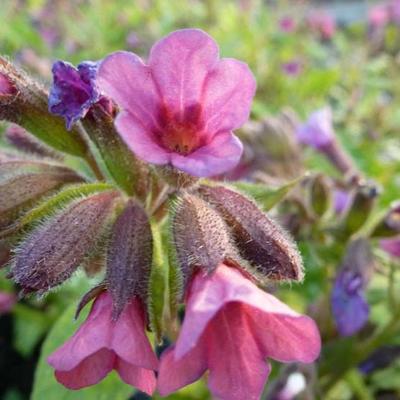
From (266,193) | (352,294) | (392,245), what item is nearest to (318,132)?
(392,245)

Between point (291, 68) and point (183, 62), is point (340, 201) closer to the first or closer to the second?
point (183, 62)

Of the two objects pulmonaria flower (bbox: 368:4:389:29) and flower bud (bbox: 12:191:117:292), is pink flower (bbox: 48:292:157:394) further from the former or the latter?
pulmonaria flower (bbox: 368:4:389:29)

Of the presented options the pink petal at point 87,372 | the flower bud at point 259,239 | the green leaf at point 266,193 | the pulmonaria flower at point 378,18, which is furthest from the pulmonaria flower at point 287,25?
the pink petal at point 87,372

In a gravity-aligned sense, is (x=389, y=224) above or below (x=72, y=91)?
below

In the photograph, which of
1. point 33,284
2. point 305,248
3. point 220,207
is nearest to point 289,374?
point 305,248

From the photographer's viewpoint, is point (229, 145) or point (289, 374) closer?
point (229, 145)

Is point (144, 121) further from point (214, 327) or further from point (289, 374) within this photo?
point (289, 374)

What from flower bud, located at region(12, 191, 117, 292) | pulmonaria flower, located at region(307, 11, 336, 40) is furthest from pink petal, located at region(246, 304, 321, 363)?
pulmonaria flower, located at region(307, 11, 336, 40)
